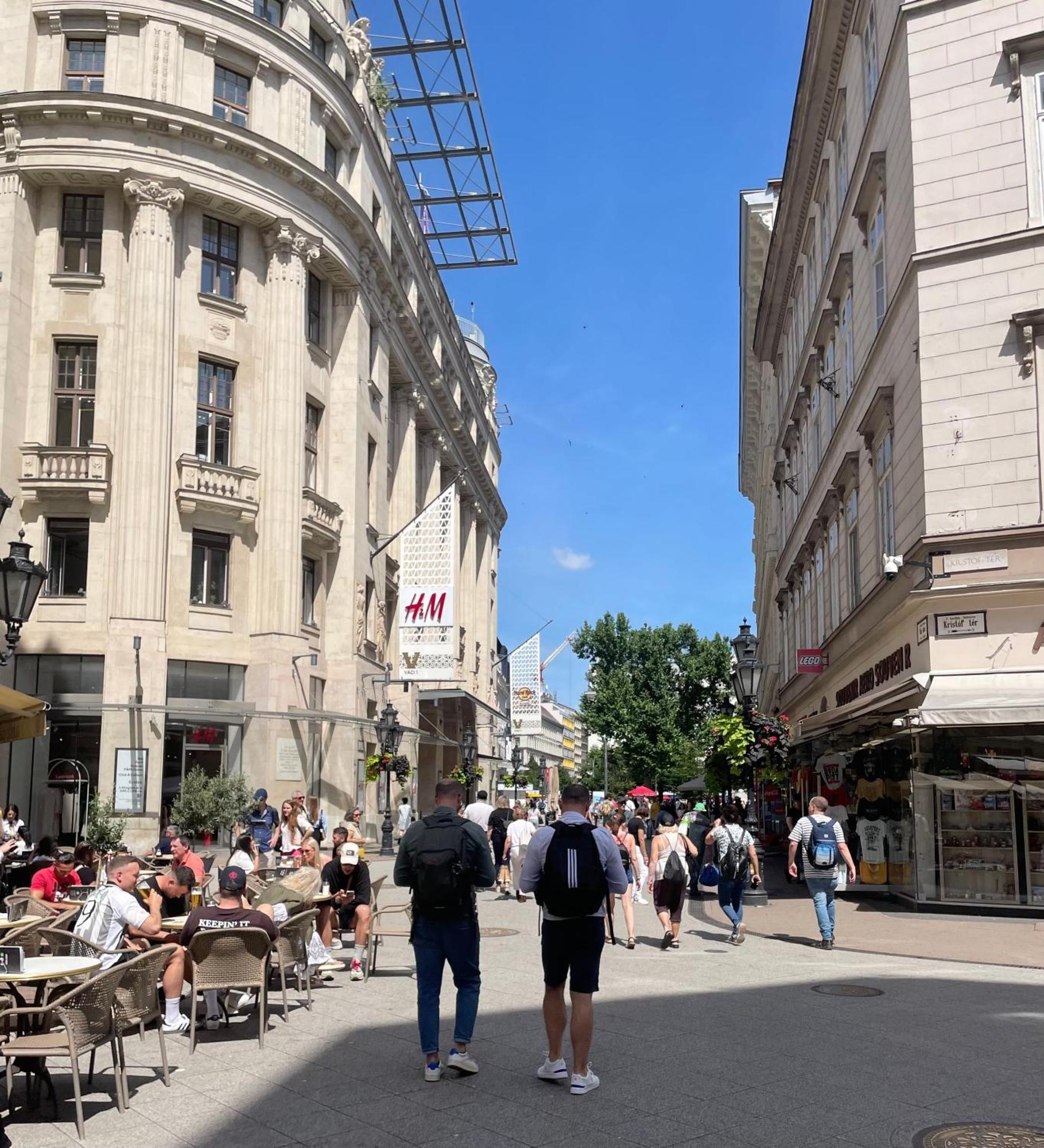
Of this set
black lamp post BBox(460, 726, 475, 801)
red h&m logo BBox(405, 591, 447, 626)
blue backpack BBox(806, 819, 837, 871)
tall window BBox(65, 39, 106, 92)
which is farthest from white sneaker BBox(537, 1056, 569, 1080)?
black lamp post BBox(460, 726, 475, 801)

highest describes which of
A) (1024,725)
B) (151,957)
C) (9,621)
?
(9,621)

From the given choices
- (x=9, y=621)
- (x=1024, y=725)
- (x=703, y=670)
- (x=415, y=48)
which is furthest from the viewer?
(x=703, y=670)

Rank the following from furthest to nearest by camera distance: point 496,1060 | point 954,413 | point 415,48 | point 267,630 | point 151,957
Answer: point 415,48
point 267,630
point 954,413
point 496,1060
point 151,957

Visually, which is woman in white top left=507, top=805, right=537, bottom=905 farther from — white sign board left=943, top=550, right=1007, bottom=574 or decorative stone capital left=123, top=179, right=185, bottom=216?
decorative stone capital left=123, top=179, right=185, bottom=216

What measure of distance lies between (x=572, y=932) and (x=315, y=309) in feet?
102

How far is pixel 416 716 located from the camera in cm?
4478

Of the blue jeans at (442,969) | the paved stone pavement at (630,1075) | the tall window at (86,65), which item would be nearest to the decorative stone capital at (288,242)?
the tall window at (86,65)

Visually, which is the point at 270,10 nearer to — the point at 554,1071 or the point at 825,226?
the point at 825,226

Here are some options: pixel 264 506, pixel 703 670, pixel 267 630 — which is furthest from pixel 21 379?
pixel 703 670

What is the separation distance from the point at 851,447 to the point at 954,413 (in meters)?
7.59

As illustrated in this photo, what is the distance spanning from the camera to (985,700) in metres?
16.2

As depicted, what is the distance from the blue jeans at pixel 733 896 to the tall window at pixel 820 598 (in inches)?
627

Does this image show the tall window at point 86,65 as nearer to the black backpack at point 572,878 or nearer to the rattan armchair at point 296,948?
the rattan armchair at point 296,948

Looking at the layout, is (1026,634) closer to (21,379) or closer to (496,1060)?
(496,1060)
